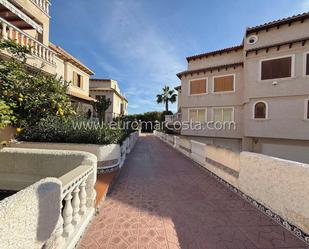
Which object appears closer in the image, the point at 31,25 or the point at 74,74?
the point at 31,25

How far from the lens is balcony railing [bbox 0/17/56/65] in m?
7.05

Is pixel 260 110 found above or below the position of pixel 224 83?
below

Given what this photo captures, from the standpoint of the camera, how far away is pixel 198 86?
18828 millimetres

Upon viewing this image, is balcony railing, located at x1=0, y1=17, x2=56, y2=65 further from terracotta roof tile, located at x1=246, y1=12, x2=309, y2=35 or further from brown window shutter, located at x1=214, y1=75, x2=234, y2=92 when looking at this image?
terracotta roof tile, located at x1=246, y1=12, x2=309, y2=35

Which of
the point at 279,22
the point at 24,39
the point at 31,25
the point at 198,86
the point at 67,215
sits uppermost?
the point at 279,22

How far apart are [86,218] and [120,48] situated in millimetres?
17353

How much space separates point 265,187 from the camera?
442 cm

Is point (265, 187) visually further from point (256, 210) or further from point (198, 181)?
point (198, 181)

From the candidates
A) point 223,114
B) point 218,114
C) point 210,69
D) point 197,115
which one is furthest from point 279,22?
point 197,115

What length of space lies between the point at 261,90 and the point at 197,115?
647 cm

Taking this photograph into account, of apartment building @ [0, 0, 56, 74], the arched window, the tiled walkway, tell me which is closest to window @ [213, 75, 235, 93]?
the arched window

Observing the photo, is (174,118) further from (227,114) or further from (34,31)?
(34,31)


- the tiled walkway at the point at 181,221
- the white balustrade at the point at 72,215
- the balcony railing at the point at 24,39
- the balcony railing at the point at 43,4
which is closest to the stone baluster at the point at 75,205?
the white balustrade at the point at 72,215

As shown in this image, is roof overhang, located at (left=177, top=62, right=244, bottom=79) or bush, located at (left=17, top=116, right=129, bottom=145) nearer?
bush, located at (left=17, top=116, right=129, bottom=145)
